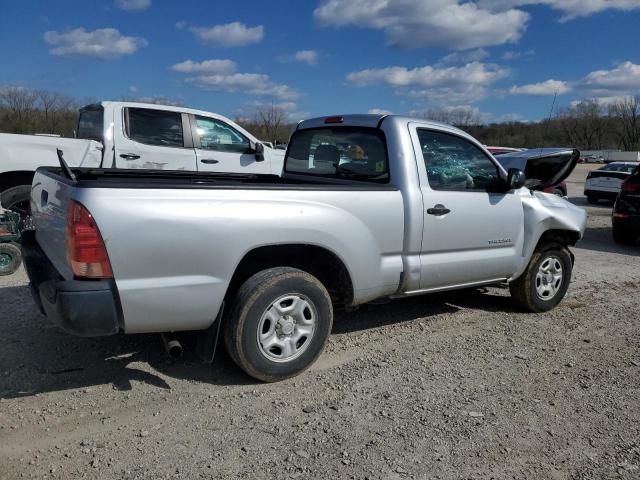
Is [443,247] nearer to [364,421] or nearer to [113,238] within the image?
[364,421]

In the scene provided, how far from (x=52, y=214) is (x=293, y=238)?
153 cm

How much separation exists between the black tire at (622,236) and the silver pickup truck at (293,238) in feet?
19.0

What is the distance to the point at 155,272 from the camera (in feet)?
10.5

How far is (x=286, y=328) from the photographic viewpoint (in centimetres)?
377

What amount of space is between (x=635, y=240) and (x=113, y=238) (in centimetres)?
1051

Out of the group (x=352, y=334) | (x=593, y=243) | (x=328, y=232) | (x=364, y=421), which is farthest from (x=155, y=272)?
(x=593, y=243)

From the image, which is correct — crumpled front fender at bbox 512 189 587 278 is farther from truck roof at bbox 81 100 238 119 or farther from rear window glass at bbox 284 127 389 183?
truck roof at bbox 81 100 238 119

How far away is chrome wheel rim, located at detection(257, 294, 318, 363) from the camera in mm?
3695

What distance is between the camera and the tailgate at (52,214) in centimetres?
323

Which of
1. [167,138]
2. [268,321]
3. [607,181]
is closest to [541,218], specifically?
[268,321]

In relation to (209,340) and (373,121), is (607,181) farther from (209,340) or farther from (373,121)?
(209,340)

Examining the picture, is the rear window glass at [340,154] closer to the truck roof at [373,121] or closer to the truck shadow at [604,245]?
the truck roof at [373,121]

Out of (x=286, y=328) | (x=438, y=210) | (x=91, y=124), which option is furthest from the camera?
(x=91, y=124)

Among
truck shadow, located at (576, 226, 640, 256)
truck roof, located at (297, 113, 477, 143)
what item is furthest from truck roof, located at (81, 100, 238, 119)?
truck shadow, located at (576, 226, 640, 256)
